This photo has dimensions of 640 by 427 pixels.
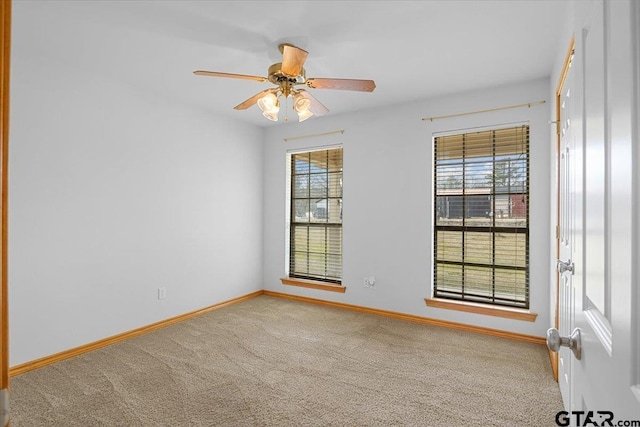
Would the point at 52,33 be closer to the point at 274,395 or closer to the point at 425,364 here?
the point at 274,395

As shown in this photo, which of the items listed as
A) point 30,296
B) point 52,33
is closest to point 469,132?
point 52,33

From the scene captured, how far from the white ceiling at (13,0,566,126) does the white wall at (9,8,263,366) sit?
29cm

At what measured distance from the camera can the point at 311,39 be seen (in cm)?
256

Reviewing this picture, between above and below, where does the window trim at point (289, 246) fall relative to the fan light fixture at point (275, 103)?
below

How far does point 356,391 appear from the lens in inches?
95.5

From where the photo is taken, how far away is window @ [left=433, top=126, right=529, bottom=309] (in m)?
3.49

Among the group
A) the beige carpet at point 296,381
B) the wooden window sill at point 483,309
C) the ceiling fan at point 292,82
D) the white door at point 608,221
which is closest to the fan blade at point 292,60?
the ceiling fan at point 292,82

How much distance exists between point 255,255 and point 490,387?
3.46 meters

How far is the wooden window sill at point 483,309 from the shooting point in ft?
11.1

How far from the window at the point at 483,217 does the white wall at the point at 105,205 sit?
2.71m

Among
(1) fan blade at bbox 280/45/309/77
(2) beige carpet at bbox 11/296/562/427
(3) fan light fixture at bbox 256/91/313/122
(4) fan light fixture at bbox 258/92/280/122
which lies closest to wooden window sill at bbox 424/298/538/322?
(2) beige carpet at bbox 11/296/562/427

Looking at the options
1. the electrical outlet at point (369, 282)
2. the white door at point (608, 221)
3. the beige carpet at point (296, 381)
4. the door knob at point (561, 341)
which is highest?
the white door at point (608, 221)

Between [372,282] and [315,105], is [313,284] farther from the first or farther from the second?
[315,105]

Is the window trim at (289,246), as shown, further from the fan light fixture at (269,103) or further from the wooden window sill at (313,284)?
the fan light fixture at (269,103)
